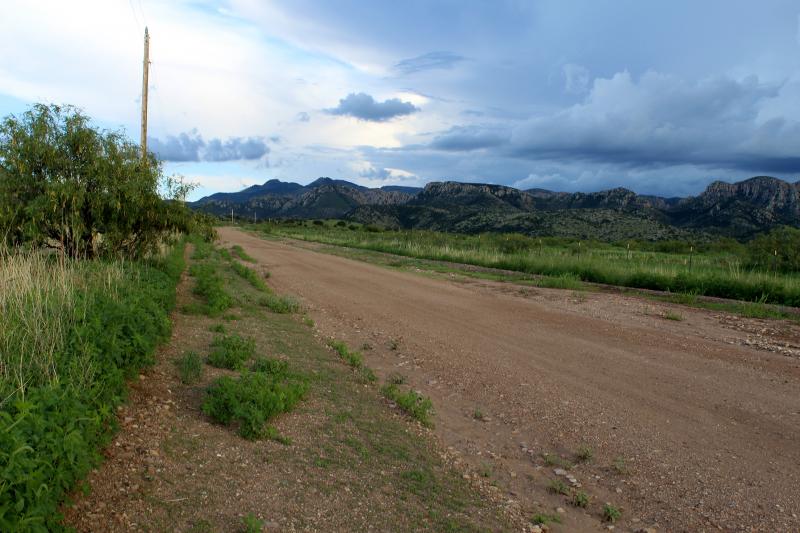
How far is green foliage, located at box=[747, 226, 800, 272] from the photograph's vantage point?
74.5ft

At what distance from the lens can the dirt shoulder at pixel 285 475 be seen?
13.2 ft

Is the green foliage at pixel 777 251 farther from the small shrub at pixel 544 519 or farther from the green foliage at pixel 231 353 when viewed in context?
the small shrub at pixel 544 519

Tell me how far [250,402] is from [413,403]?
1.95 meters

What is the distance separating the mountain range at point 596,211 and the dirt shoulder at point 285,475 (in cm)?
4109

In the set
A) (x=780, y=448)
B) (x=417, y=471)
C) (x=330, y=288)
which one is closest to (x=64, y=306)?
(x=417, y=471)

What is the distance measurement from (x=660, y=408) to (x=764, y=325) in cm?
733

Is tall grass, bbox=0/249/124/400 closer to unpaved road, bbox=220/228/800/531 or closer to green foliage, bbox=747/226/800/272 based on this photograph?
unpaved road, bbox=220/228/800/531

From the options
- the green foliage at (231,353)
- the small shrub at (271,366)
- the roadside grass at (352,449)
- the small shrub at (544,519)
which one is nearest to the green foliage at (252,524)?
the roadside grass at (352,449)

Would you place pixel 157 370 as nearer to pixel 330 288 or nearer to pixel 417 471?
pixel 417 471

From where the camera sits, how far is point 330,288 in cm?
1711

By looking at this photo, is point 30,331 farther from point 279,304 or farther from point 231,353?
point 279,304

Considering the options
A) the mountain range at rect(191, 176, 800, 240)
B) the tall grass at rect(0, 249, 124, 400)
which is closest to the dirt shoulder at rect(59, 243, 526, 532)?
the tall grass at rect(0, 249, 124, 400)

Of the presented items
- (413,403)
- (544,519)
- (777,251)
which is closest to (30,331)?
(413,403)

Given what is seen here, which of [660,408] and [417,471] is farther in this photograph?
[660,408]
